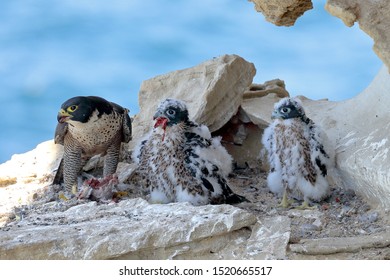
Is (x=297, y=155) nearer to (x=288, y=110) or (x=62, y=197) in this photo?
(x=288, y=110)

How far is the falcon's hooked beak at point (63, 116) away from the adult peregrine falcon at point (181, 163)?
31.6 inches

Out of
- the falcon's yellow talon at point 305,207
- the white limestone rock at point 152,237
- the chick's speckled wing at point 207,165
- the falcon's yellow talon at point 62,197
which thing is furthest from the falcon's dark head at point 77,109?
the falcon's yellow talon at point 305,207

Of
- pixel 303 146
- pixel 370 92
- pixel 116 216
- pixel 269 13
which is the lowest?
pixel 116 216

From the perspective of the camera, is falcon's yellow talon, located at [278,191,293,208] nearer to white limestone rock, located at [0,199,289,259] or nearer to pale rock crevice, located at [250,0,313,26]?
white limestone rock, located at [0,199,289,259]

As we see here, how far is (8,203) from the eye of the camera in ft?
21.5

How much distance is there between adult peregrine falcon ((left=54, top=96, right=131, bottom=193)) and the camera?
6.34m

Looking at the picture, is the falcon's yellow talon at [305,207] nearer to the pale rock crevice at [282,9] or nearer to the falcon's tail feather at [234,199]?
the falcon's tail feather at [234,199]

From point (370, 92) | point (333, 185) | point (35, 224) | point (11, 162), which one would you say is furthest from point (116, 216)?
point (11, 162)

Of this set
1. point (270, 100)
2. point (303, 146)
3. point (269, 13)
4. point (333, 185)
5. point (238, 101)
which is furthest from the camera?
point (270, 100)

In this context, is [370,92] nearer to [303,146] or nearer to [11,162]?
[303,146]

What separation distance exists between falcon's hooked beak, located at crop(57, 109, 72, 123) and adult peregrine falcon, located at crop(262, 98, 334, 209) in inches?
68.4

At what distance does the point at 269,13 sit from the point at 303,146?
113 cm
